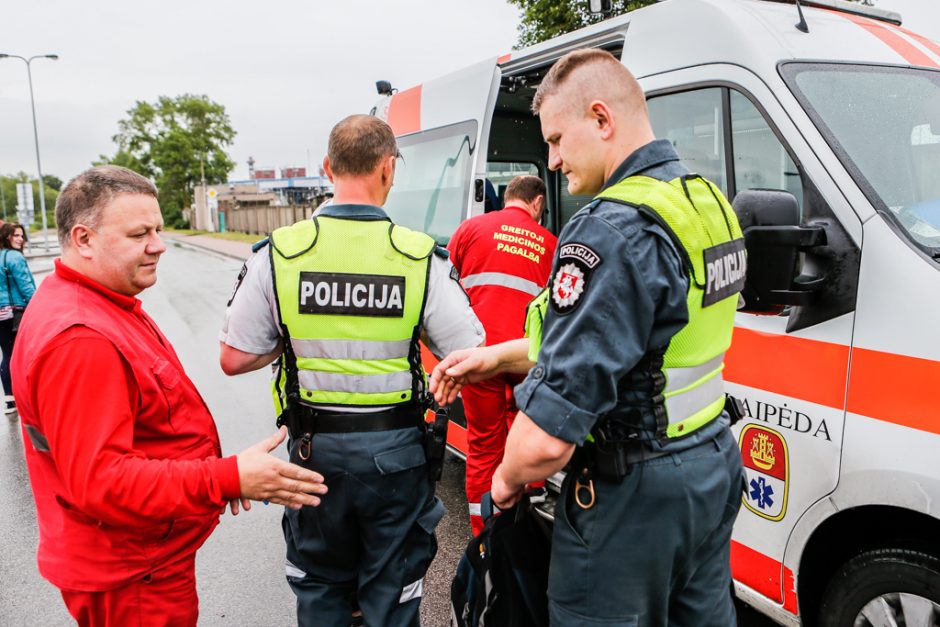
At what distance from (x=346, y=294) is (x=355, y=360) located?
21cm

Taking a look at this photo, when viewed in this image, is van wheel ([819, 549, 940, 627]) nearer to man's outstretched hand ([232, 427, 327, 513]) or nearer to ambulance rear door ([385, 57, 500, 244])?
man's outstretched hand ([232, 427, 327, 513])

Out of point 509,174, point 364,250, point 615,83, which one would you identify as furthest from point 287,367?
point 509,174

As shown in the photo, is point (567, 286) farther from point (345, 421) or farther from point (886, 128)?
point (886, 128)

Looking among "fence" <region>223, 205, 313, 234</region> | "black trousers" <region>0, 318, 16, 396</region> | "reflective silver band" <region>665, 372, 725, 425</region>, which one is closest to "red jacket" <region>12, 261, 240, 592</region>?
"reflective silver band" <region>665, 372, 725, 425</region>

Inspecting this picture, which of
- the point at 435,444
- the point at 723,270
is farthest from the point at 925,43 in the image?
the point at 435,444

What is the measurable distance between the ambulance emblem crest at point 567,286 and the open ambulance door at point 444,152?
265 centimetres

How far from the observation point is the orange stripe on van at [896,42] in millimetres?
2475

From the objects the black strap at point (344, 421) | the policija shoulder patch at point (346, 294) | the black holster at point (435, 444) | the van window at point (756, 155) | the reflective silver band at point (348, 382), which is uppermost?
the van window at point (756, 155)

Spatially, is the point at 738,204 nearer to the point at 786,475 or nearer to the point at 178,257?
the point at 786,475

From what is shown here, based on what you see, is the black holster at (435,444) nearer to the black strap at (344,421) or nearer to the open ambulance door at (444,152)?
the black strap at (344,421)

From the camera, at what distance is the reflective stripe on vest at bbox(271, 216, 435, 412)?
2.02 metres

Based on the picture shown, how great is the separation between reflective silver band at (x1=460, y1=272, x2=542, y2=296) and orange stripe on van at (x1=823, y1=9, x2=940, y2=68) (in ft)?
6.05

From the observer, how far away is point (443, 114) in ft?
14.5

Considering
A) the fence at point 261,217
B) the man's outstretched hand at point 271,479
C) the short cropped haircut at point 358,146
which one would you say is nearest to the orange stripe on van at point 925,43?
the short cropped haircut at point 358,146
